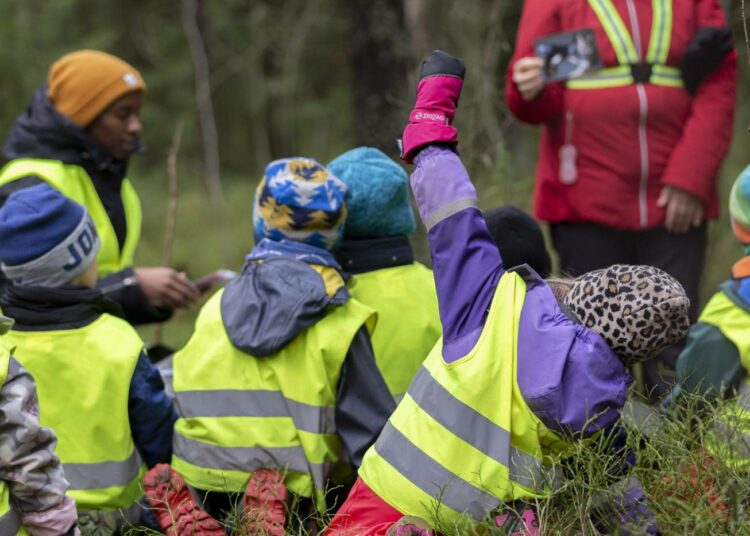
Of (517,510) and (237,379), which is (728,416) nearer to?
(517,510)

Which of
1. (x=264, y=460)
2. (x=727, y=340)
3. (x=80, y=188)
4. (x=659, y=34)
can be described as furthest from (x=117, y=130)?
(x=727, y=340)

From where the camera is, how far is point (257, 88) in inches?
787

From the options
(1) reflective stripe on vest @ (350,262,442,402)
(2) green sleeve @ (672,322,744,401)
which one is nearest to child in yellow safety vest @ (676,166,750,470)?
(2) green sleeve @ (672,322,744,401)

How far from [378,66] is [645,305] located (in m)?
4.49

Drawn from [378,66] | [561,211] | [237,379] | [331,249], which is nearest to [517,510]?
[237,379]

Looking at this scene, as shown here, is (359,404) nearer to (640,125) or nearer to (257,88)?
(640,125)

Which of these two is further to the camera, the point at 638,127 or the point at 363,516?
the point at 638,127

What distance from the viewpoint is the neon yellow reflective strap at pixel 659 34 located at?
475cm

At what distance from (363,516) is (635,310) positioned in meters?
0.94

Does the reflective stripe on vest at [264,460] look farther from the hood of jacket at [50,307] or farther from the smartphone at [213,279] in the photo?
the smartphone at [213,279]

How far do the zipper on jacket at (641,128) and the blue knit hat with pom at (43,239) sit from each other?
2.34 meters

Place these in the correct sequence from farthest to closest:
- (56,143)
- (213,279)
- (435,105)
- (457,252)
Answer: (56,143)
(213,279)
(435,105)
(457,252)

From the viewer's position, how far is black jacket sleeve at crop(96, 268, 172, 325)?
5.09 m

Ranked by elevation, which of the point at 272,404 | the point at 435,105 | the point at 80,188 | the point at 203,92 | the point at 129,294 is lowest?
the point at 203,92
